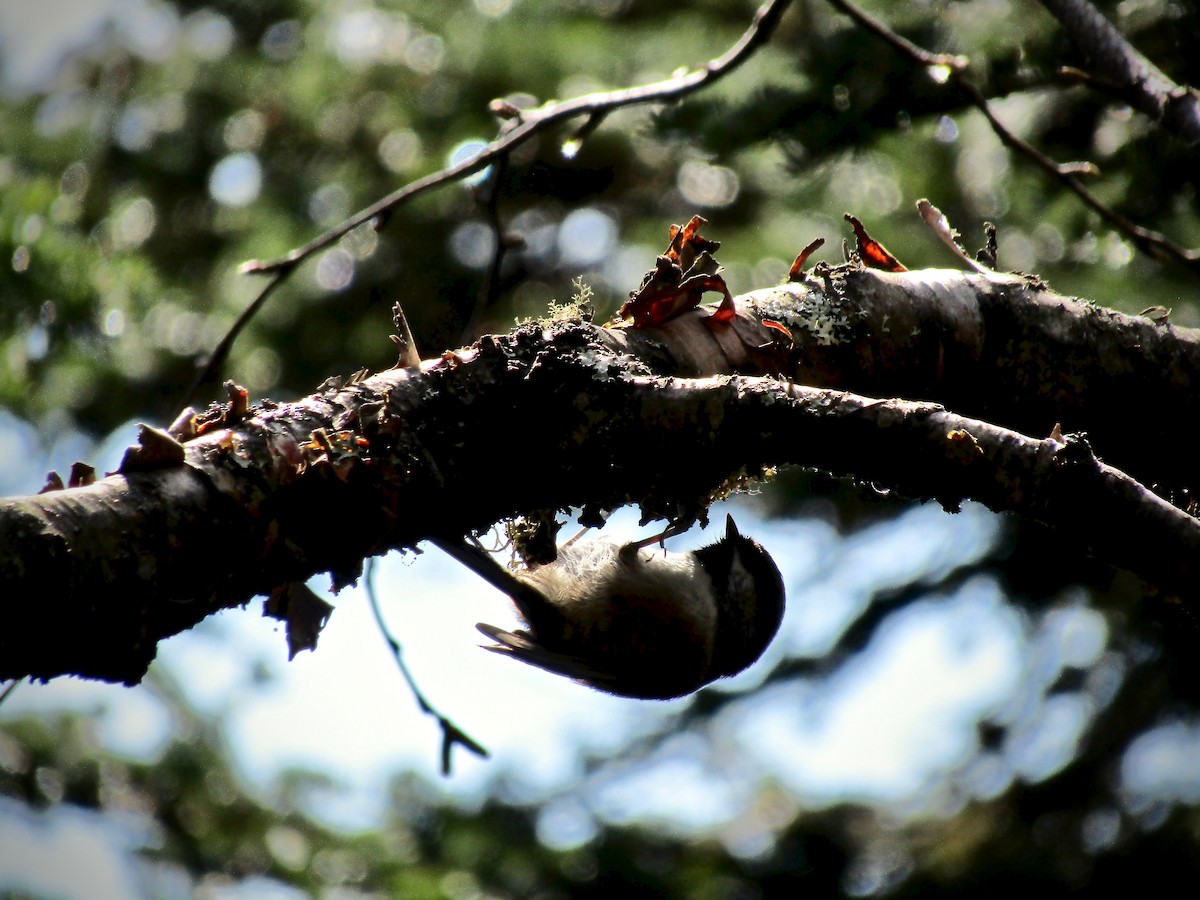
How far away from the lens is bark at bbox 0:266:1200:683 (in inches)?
44.2

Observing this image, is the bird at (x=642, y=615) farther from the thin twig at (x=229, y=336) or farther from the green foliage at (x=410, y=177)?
the green foliage at (x=410, y=177)

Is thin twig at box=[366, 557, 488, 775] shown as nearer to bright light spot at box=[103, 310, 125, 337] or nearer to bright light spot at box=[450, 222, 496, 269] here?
bright light spot at box=[103, 310, 125, 337]

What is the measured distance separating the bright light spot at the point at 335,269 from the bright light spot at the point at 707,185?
131 centimetres

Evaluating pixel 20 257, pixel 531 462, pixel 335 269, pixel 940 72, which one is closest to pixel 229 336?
pixel 531 462

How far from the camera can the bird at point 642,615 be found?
2455 millimetres

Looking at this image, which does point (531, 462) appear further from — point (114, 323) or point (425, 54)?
point (425, 54)

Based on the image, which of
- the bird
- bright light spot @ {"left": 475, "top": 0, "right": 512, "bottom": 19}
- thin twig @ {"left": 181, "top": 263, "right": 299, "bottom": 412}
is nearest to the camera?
thin twig @ {"left": 181, "top": 263, "right": 299, "bottom": 412}

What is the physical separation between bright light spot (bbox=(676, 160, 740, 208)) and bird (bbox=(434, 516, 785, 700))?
1.80 meters

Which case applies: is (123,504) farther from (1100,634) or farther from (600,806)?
(1100,634)

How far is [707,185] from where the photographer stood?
4.09 metres

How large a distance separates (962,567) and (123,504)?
10.6ft

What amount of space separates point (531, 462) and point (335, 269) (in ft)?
8.98

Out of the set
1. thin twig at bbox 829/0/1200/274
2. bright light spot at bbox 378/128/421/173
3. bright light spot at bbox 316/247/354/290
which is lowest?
bright light spot at bbox 316/247/354/290

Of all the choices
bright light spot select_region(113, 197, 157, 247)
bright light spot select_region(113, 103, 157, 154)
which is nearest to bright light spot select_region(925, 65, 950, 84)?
bright light spot select_region(113, 197, 157, 247)
